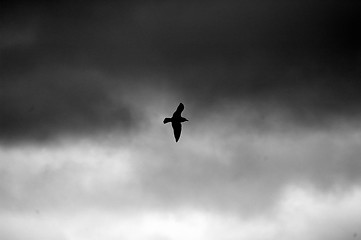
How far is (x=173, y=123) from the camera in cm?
15375
